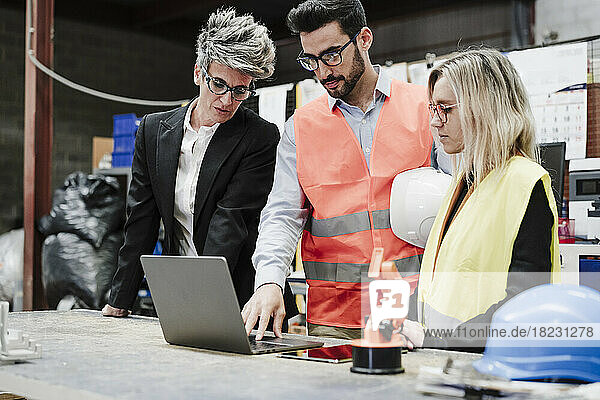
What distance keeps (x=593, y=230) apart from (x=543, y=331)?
236 cm

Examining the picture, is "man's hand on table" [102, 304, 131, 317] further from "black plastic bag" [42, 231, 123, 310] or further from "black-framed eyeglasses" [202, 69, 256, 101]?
"black plastic bag" [42, 231, 123, 310]

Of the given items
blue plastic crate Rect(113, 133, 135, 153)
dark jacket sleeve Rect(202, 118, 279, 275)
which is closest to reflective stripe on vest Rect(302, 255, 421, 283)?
dark jacket sleeve Rect(202, 118, 279, 275)

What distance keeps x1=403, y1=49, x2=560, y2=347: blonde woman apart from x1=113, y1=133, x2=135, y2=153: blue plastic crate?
4.07 meters

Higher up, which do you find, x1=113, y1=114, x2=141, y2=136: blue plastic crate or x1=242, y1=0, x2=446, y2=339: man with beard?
x1=113, y1=114, x2=141, y2=136: blue plastic crate

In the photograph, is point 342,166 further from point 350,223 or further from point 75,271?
point 75,271

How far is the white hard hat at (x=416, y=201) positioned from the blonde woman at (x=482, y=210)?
0.11 metres

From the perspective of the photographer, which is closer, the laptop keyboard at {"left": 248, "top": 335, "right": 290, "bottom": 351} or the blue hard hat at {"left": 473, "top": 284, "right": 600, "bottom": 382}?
the blue hard hat at {"left": 473, "top": 284, "right": 600, "bottom": 382}

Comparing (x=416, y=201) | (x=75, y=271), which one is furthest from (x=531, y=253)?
(x=75, y=271)

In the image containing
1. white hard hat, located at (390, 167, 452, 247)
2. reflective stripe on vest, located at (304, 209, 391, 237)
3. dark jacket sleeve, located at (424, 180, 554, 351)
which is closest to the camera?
dark jacket sleeve, located at (424, 180, 554, 351)

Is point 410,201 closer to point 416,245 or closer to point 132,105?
point 416,245

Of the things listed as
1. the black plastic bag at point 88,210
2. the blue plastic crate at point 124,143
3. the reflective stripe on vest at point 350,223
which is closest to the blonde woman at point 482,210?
the reflective stripe on vest at point 350,223

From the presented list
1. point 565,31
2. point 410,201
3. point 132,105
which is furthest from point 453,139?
point 132,105

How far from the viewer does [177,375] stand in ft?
4.34

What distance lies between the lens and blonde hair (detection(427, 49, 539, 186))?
64.2 inches
